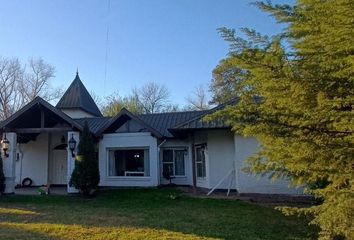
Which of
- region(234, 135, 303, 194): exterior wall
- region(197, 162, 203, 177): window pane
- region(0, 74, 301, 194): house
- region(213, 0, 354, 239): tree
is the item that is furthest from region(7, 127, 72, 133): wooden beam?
region(213, 0, 354, 239): tree

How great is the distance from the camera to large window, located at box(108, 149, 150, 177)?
60.7 ft

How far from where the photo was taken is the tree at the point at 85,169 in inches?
595

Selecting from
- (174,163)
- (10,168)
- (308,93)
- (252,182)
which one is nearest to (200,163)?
(174,163)

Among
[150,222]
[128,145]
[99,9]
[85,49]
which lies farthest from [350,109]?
[128,145]

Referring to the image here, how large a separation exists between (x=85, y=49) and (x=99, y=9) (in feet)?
11.3

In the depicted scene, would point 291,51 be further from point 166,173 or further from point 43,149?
point 43,149

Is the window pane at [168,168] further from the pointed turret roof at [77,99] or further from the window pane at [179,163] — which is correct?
the pointed turret roof at [77,99]

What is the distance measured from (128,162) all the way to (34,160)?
580 centimetres

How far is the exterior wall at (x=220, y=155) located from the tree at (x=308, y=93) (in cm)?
1134

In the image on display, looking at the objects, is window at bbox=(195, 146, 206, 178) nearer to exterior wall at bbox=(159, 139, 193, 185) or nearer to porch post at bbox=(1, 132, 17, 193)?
exterior wall at bbox=(159, 139, 193, 185)

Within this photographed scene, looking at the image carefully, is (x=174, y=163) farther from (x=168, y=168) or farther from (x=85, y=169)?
(x=85, y=169)

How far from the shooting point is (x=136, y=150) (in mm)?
18797

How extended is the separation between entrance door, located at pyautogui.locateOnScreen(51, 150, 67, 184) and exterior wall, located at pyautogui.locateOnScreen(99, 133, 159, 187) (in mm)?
3113

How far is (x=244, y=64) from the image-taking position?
3.87 m
